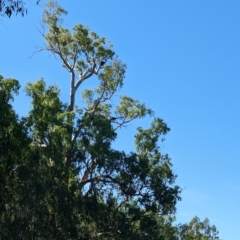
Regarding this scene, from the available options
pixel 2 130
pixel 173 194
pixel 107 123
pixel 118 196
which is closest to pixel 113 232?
pixel 118 196

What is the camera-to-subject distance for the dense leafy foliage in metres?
17.9

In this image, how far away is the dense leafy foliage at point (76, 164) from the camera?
17906mm

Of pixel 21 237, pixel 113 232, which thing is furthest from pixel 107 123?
pixel 21 237

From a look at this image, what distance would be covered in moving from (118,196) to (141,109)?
4090mm

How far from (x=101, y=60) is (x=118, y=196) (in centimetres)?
598

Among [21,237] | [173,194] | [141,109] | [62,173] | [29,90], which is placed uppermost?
[141,109]

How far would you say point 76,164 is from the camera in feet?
68.5

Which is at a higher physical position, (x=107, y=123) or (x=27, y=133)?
(x=107, y=123)

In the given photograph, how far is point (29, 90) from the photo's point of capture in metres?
21.2

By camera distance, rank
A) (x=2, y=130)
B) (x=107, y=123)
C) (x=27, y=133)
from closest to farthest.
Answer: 1. (x=2, y=130)
2. (x=27, y=133)
3. (x=107, y=123)

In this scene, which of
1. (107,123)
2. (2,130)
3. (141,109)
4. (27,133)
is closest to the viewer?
(2,130)

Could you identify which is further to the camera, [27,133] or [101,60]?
[101,60]

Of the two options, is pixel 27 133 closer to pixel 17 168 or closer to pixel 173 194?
pixel 17 168

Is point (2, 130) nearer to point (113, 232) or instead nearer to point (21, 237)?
point (21, 237)
